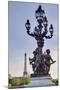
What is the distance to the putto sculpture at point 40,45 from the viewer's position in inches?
70.4

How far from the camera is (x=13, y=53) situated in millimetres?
1735

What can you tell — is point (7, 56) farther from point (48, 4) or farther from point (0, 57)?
point (48, 4)

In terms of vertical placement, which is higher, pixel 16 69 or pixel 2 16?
pixel 2 16

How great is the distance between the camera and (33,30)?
5.89 ft

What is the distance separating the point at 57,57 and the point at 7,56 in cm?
46

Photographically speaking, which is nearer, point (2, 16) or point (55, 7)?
point (2, 16)

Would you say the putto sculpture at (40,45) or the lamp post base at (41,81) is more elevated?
the putto sculpture at (40,45)

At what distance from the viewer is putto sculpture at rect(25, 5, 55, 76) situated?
1.79 meters

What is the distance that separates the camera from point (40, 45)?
181 centimetres

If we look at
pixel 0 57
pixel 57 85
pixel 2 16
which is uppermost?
pixel 2 16

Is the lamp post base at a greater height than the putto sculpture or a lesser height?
lesser

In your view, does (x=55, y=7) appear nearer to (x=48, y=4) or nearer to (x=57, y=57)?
(x=48, y=4)

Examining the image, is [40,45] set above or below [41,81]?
above

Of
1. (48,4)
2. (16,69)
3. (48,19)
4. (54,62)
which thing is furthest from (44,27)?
(16,69)
